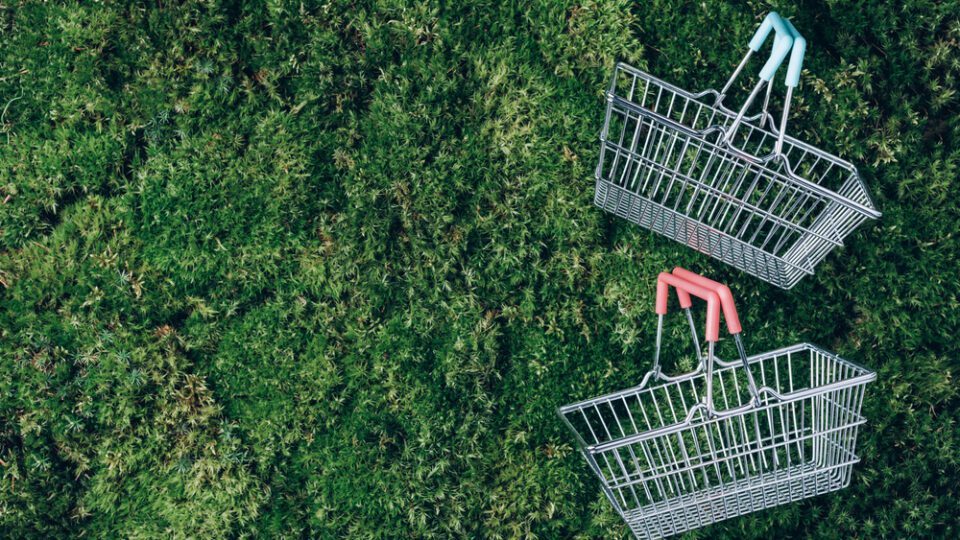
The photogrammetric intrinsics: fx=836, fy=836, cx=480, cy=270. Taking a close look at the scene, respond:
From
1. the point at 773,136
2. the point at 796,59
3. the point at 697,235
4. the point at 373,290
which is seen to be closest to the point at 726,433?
the point at 697,235

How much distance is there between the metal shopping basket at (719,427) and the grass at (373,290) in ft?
0.52

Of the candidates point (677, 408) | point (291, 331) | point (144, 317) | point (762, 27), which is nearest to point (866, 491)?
point (677, 408)

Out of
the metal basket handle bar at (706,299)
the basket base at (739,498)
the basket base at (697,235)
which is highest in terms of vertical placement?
the metal basket handle bar at (706,299)

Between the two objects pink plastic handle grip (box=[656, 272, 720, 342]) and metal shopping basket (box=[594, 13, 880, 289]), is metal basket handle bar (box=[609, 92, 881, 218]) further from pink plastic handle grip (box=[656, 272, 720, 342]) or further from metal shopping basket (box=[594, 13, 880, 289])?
pink plastic handle grip (box=[656, 272, 720, 342])

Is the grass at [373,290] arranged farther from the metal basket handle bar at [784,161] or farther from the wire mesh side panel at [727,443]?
the metal basket handle bar at [784,161]

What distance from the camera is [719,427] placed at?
10.9ft

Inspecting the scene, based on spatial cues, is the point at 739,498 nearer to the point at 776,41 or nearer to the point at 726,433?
the point at 726,433

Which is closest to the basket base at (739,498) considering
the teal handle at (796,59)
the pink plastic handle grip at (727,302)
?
the pink plastic handle grip at (727,302)

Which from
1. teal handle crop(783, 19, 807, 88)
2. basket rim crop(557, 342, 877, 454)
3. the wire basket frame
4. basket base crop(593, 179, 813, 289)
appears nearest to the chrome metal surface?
basket rim crop(557, 342, 877, 454)

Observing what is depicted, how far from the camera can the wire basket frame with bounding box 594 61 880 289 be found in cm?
298

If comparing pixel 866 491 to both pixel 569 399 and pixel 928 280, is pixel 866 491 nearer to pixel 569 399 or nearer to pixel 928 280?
pixel 928 280

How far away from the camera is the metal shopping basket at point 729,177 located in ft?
9.65

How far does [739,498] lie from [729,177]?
1227 millimetres

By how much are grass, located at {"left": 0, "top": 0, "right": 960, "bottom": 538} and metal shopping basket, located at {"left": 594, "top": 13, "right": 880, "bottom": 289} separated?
0.15 m
